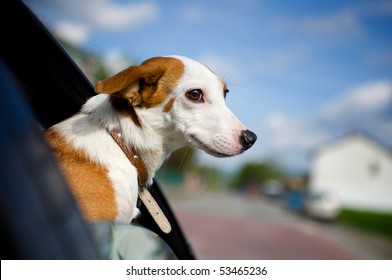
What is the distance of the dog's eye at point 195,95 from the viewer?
6.14 feet

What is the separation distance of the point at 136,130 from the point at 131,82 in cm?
19

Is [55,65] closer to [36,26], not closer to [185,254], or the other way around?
[36,26]

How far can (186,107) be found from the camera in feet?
6.11

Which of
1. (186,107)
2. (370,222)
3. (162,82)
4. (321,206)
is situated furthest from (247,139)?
(370,222)

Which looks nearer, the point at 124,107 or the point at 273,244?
the point at 124,107

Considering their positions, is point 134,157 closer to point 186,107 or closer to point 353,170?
point 186,107

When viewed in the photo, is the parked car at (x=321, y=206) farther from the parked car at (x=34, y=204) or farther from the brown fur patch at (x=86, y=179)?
the parked car at (x=34, y=204)

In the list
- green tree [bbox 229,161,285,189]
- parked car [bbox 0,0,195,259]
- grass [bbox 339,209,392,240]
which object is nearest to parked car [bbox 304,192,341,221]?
grass [bbox 339,209,392,240]

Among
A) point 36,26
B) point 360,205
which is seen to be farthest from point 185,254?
point 360,205
